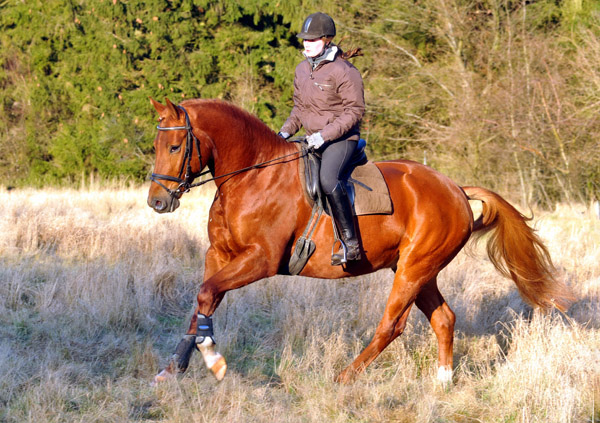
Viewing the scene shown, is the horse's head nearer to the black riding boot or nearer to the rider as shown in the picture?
the rider

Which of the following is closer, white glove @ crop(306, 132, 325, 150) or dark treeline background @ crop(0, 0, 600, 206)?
white glove @ crop(306, 132, 325, 150)

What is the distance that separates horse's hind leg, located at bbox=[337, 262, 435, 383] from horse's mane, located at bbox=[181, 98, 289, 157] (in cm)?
146

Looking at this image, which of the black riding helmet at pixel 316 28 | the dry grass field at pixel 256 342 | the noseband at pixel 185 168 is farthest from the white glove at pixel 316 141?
the dry grass field at pixel 256 342

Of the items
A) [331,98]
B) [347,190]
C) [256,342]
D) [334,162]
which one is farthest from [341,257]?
[256,342]

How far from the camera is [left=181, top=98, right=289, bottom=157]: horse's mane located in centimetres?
483

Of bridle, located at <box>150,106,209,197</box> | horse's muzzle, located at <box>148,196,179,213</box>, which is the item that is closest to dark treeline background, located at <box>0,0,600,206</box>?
bridle, located at <box>150,106,209,197</box>

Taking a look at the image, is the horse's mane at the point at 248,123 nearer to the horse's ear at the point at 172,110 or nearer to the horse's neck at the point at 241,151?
the horse's neck at the point at 241,151

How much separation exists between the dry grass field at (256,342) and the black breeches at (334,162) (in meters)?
→ 1.49

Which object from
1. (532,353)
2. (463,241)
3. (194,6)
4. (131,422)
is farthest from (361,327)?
(194,6)

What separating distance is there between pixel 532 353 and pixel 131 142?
17494 millimetres

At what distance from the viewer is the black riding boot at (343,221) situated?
4.88 meters

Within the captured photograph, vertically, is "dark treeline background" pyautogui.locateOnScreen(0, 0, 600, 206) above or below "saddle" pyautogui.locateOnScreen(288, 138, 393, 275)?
below

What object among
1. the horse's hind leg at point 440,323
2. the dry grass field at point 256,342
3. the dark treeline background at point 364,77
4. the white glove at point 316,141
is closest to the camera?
the dry grass field at point 256,342

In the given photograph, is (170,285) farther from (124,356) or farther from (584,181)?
(584,181)
